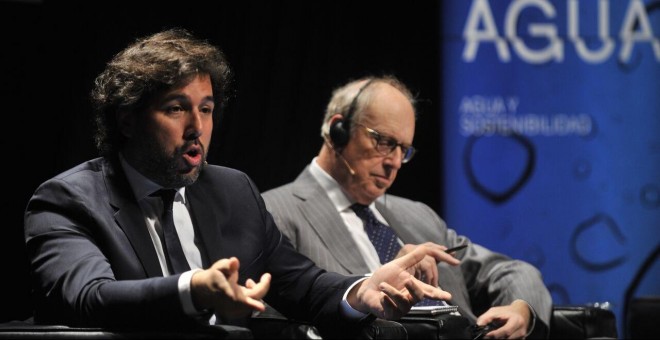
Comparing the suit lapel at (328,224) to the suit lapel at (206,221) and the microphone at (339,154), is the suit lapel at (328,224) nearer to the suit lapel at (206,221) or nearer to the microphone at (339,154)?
the microphone at (339,154)

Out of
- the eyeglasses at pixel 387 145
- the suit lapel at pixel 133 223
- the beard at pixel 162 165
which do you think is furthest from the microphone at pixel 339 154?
the suit lapel at pixel 133 223

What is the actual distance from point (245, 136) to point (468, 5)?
1372 mm

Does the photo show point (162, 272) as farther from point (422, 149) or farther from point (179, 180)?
point (422, 149)

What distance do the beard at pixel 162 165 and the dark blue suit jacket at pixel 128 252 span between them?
0.07 metres

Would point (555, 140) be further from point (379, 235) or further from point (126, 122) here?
point (126, 122)

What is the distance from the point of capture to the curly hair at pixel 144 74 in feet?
8.05

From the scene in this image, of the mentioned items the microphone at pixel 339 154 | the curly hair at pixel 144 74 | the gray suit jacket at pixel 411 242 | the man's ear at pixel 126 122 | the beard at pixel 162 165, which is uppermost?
the curly hair at pixel 144 74

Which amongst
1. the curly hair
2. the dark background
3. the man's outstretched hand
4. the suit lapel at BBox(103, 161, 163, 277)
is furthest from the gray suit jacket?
the suit lapel at BBox(103, 161, 163, 277)

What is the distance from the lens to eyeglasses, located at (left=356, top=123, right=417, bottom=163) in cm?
356

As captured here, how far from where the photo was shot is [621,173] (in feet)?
15.4

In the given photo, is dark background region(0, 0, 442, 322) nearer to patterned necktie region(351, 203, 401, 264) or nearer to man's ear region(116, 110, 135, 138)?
patterned necktie region(351, 203, 401, 264)

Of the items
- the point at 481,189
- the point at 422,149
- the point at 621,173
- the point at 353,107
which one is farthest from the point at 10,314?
the point at 621,173

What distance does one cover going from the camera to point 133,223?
7.70 feet

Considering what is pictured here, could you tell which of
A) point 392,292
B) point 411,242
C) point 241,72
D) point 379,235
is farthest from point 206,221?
point 241,72
